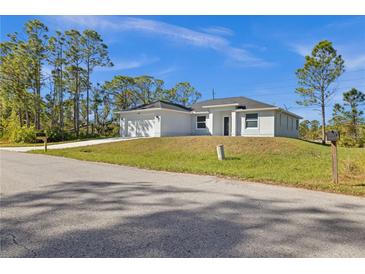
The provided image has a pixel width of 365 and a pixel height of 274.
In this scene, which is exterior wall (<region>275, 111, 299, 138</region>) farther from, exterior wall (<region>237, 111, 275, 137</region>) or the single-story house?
exterior wall (<region>237, 111, 275, 137</region>)

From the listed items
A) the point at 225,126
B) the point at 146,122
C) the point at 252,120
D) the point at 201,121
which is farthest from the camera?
the point at 201,121

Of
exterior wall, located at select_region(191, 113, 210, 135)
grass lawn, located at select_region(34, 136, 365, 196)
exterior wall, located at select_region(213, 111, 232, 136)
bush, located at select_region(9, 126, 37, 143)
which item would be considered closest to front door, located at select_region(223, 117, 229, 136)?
exterior wall, located at select_region(213, 111, 232, 136)

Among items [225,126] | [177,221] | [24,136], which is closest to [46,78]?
[24,136]

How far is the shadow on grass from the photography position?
2.44 m

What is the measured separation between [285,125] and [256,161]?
13.4 meters

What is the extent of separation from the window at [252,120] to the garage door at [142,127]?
8678mm

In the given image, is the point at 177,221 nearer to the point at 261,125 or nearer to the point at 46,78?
the point at 261,125

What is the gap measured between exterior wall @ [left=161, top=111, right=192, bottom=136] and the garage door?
3.72 ft

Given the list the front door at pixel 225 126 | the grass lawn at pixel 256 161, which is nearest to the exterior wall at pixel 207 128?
the front door at pixel 225 126

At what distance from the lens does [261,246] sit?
2523 mm

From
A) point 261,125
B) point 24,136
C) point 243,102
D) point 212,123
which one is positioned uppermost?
point 243,102

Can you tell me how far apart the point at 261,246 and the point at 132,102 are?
123 ft

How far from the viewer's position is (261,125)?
19.3 m
